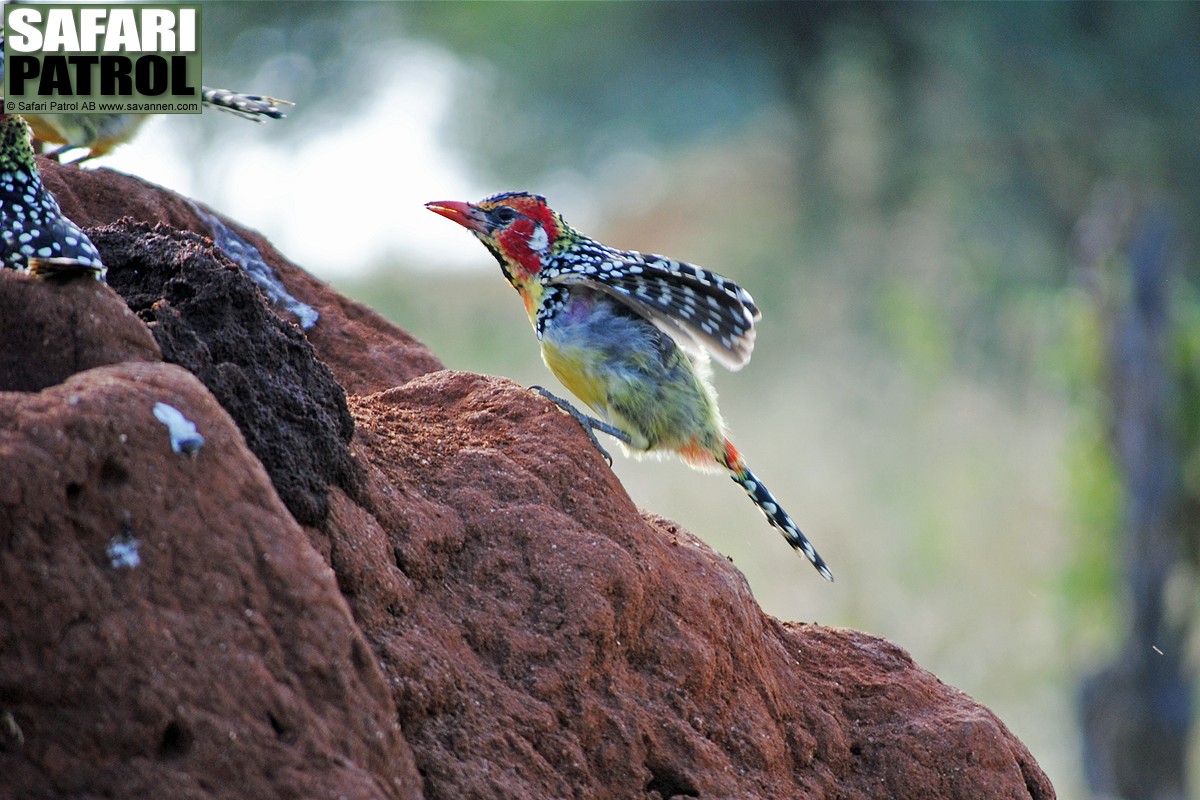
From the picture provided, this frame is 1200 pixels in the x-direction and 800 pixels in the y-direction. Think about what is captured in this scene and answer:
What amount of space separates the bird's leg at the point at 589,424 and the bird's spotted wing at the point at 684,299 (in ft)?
1.11

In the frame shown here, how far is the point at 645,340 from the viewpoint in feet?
14.4

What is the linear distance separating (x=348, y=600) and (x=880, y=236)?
856 inches

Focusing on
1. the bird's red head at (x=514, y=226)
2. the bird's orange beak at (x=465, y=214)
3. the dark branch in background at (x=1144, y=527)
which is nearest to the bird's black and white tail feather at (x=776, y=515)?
the bird's red head at (x=514, y=226)

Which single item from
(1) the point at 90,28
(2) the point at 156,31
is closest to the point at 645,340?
(2) the point at 156,31

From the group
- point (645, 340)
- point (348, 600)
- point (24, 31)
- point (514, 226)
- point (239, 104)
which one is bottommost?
point (348, 600)

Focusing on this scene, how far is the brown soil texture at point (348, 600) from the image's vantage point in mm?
2305

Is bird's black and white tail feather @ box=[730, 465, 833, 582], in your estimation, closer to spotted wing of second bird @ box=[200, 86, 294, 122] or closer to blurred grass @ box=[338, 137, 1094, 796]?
spotted wing of second bird @ box=[200, 86, 294, 122]

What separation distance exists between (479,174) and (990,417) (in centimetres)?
1194

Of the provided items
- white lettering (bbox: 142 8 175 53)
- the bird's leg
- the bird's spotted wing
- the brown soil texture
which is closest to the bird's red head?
the bird's spotted wing

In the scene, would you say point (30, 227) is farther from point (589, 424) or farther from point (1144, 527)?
point (1144, 527)

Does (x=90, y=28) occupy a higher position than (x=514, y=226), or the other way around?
(x=90, y=28)

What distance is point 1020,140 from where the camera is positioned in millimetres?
23938

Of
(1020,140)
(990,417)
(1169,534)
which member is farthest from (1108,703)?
(1020,140)

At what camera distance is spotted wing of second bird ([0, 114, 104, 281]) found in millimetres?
2736
